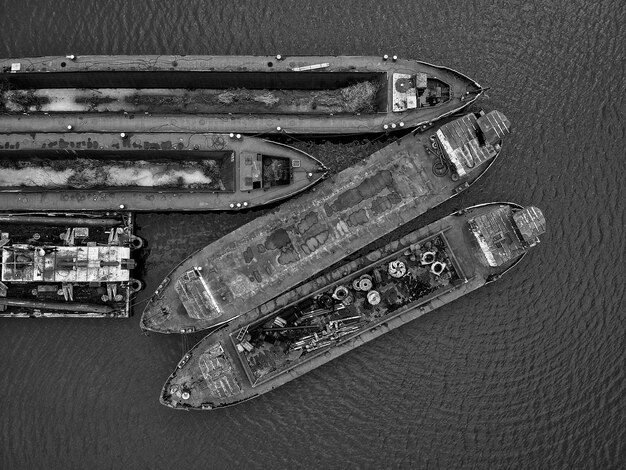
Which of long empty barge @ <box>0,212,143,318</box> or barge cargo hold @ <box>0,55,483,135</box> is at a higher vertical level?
barge cargo hold @ <box>0,55,483,135</box>

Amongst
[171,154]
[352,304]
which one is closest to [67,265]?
[171,154]

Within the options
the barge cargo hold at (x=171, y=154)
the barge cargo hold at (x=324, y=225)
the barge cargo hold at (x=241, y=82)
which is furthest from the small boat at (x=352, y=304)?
the barge cargo hold at (x=241, y=82)

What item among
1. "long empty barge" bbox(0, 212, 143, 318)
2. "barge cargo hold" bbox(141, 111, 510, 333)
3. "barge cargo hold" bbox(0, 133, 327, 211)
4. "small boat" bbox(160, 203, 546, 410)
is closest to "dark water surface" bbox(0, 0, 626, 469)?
"long empty barge" bbox(0, 212, 143, 318)

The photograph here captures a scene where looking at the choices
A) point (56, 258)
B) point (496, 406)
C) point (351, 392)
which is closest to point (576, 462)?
point (496, 406)

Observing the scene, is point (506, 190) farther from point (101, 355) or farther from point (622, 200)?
point (101, 355)

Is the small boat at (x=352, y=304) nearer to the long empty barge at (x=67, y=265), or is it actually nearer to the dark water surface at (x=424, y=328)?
the dark water surface at (x=424, y=328)

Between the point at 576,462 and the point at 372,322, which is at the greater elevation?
the point at 372,322

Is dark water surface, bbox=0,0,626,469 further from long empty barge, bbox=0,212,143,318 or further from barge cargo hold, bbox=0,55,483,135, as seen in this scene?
barge cargo hold, bbox=0,55,483,135
